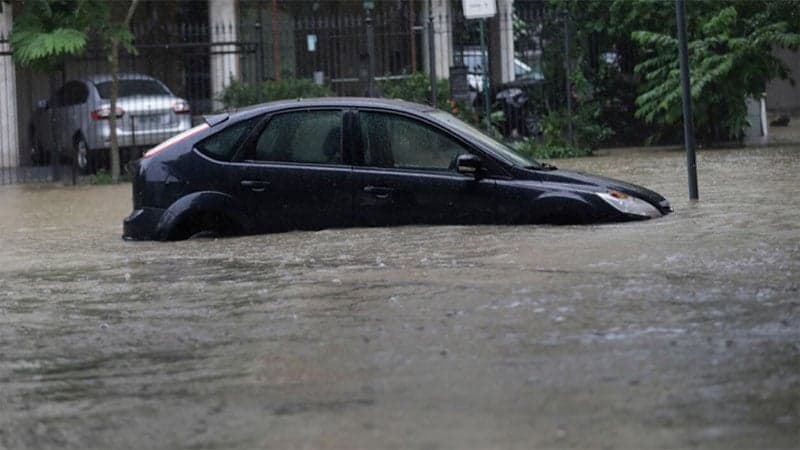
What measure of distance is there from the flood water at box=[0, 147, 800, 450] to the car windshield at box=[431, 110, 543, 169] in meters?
0.65

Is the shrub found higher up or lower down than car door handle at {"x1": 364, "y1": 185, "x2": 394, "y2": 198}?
higher up

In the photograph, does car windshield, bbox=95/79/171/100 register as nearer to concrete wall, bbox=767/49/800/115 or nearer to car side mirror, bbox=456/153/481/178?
car side mirror, bbox=456/153/481/178

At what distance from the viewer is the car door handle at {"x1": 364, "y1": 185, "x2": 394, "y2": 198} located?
37.4 ft

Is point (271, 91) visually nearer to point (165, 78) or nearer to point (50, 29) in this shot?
point (50, 29)

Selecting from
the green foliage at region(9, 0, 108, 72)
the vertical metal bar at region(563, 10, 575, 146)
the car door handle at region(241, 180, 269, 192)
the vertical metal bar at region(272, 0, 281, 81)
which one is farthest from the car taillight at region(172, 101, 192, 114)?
the car door handle at region(241, 180, 269, 192)

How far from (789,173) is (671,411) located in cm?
1105

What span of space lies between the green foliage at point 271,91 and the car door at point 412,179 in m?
12.3

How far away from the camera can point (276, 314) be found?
8.24 meters

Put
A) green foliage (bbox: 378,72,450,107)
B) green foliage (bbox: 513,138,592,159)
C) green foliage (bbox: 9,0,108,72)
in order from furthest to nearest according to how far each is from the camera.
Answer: green foliage (bbox: 378,72,450,107) < green foliage (bbox: 513,138,592,159) < green foliage (bbox: 9,0,108,72)

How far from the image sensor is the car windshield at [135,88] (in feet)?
80.7

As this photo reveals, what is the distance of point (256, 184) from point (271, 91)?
41.6ft

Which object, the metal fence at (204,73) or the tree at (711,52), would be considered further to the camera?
the metal fence at (204,73)

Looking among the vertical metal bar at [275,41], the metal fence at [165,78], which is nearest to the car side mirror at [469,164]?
the metal fence at [165,78]

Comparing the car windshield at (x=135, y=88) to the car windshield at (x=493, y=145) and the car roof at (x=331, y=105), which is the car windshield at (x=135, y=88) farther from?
the car windshield at (x=493, y=145)
